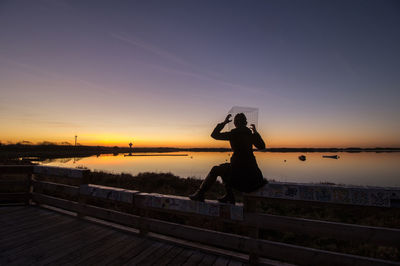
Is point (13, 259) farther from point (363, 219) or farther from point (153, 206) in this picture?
point (363, 219)

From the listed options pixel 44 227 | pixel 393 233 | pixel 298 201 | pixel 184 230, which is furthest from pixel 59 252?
pixel 393 233

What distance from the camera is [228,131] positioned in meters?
3.84

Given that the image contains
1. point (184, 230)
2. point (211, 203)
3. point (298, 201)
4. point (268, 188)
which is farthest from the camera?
point (184, 230)

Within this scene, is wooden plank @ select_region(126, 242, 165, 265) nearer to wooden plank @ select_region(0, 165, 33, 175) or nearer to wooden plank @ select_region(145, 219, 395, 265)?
wooden plank @ select_region(145, 219, 395, 265)

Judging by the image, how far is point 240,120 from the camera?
385cm

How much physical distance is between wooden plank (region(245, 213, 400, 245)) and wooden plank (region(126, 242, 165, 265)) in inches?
72.5

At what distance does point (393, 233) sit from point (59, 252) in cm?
527

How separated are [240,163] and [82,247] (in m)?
3.42

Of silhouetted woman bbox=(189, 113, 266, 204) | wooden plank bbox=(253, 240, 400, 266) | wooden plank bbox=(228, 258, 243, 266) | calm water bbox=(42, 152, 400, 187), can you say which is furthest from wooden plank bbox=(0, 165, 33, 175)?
calm water bbox=(42, 152, 400, 187)

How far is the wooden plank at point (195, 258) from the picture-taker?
352 centimetres

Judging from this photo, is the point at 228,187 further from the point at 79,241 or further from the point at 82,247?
the point at 79,241

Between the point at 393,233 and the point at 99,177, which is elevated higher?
the point at 393,233

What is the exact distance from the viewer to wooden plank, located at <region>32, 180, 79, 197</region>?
19.0ft

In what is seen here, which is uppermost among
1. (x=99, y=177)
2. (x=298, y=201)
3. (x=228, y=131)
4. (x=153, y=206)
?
(x=228, y=131)
